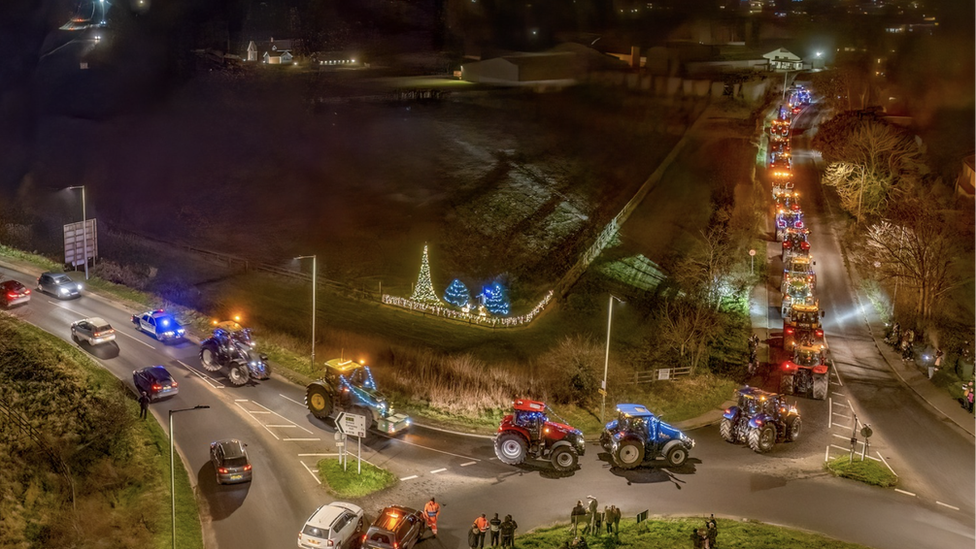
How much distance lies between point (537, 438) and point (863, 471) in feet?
40.0

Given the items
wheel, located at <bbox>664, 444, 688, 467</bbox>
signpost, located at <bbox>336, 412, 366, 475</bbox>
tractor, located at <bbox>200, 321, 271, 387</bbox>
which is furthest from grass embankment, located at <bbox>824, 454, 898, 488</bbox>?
tractor, located at <bbox>200, 321, 271, 387</bbox>

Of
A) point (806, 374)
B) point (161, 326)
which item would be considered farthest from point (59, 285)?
point (806, 374)

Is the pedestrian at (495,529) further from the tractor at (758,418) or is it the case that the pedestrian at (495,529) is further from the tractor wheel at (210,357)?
the tractor wheel at (210,357)

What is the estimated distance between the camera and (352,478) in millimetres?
27688

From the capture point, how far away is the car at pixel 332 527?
23000mm

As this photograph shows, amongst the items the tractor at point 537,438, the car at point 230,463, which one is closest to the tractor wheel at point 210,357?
the car at point 230,463

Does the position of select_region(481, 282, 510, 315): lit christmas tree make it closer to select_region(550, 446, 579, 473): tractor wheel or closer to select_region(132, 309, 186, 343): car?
select_region(132, 309, 186, 343): car

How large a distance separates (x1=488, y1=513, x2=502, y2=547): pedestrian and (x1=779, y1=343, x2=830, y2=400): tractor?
18967mm

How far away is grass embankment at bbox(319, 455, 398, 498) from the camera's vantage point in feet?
88.6

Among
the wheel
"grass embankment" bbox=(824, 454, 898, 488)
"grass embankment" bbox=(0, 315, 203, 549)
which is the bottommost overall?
"grass embankment" bbox=(0, 315, 203, 549)

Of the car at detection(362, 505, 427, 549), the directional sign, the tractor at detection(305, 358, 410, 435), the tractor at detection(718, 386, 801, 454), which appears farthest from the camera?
the tractor at detection(305, 358, 410, 435)

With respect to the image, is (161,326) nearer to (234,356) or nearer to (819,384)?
(234,356)

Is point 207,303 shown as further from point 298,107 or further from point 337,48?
point 337,48

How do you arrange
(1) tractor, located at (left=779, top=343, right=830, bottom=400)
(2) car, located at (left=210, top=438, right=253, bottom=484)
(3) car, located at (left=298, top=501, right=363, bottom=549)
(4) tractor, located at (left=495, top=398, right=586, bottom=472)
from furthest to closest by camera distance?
(1) tractor, located at (left=779, top=343, right=830, bottom=400) → (4) tractor, located at (left=495, top=398, right=586, bottom=472) → (2) car, located at (left=210, top=438, right=253, bottom=484) → (3) car, located at (left=298, top=501, right=363, bottom=549)
